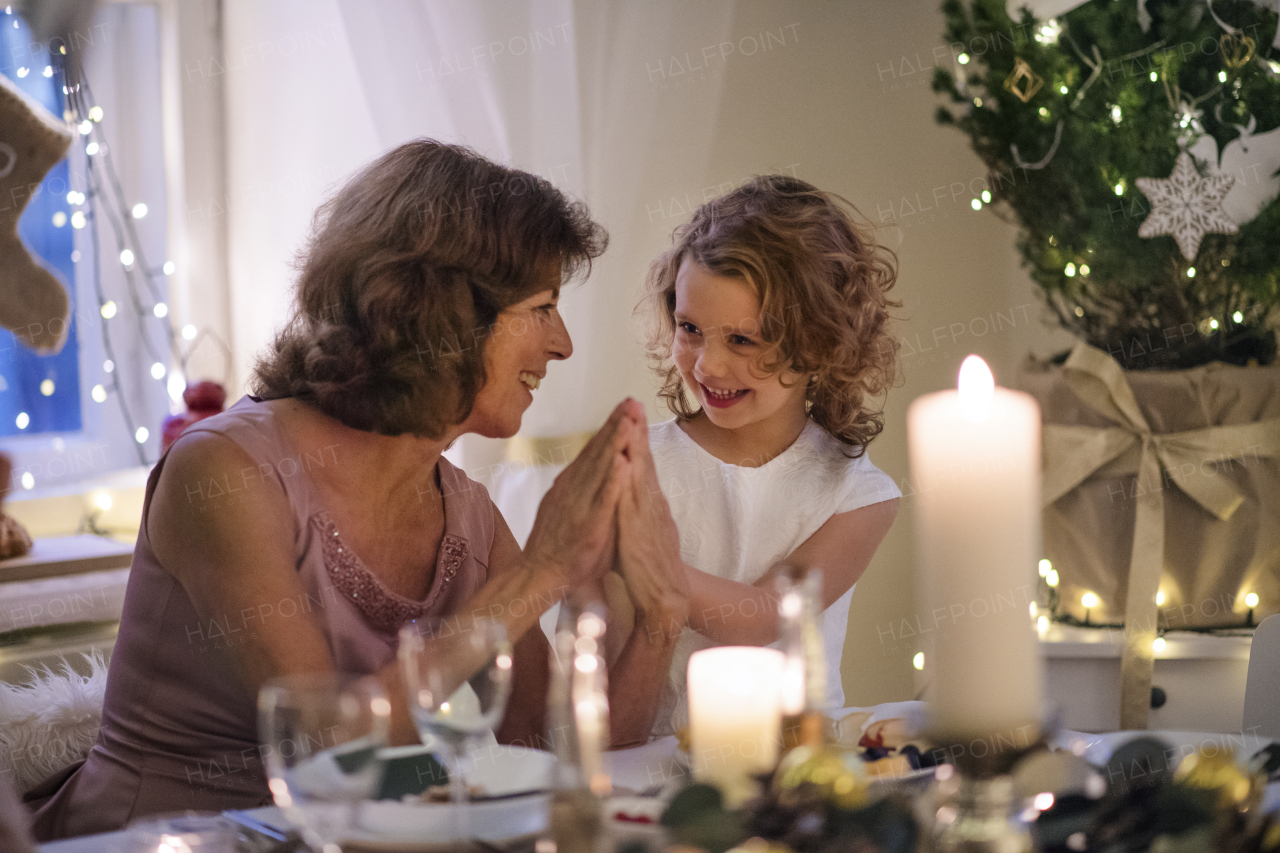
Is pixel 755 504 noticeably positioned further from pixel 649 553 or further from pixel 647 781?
pixel 647 781

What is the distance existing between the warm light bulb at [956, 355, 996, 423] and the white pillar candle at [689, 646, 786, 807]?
0.29m

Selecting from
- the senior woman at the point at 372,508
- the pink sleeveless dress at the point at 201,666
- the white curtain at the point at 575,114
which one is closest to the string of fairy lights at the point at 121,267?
the white curtain at the point at 575,114

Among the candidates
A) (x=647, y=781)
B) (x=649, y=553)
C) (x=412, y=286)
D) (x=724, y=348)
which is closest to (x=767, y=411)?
(x=724, y=348)

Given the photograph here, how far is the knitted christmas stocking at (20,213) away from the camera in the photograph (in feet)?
6.17

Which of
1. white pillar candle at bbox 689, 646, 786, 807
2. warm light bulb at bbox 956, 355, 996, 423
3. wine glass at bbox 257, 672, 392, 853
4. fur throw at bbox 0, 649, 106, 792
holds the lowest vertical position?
fur throw at bbox 0, 649, 106, 792

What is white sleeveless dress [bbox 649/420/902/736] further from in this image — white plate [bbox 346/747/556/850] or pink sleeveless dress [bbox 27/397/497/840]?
white plate [bbox 346/747/556/850]

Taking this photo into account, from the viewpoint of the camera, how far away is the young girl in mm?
1240

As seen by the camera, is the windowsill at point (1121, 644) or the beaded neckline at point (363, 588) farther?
the windowsill at point (1121, 644)

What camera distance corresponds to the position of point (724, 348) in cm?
123

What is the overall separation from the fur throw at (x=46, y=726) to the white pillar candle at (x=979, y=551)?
91 centimetres

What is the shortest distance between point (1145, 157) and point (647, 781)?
3.98 feet

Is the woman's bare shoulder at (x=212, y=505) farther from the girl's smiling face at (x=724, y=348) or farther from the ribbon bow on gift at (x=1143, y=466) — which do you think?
the ribbon bow on gift at (x=1143, y=466)

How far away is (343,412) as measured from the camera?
1119 mm

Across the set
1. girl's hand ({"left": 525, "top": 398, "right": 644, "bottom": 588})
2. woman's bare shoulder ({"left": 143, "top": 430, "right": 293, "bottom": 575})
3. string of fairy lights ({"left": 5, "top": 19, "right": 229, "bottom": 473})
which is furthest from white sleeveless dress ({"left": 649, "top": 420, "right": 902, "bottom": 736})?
string of fairy lights ({"left": 5, "top": 19, "right": 229, "bottom": 473})
